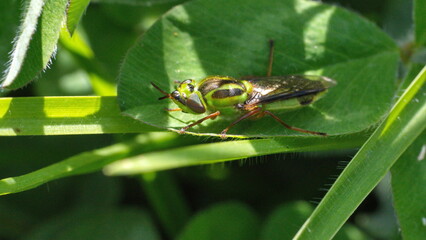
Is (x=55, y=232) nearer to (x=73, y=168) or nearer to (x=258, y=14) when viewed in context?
(x=73, y=168)

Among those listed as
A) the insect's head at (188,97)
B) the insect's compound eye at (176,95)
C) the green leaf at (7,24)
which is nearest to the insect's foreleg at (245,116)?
the insect's head at (188,97)

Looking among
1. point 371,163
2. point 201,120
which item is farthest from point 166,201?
point 371,163

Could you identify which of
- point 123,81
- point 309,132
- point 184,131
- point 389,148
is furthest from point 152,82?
point 389,148

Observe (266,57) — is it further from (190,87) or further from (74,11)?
(74,11)

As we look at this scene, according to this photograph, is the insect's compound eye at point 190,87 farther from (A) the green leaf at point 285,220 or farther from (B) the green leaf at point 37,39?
(A) the green leaf at point 285,220

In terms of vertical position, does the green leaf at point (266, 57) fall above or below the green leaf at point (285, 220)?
above

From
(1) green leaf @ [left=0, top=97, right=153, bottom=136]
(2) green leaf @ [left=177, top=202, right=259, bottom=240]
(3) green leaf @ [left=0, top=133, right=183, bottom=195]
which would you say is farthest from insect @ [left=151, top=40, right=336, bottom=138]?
(2) green leaf @ [left=177, top=202, right=259, bottom=240]
